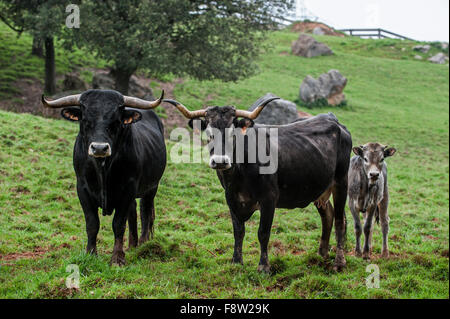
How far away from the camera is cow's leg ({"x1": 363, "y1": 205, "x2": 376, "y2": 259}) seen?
8.15m

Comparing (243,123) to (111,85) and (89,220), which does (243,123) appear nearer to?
(89,220)

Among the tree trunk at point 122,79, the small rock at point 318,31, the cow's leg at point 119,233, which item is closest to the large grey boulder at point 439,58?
the small rock at point 318,31

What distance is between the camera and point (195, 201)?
461 inches

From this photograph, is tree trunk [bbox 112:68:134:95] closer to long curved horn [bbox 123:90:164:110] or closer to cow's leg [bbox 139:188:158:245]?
cow's leg [bbox 139:188:158:245]

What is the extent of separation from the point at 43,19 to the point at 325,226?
1314 cm

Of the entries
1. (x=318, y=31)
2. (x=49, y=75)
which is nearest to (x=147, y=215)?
(x=49, y=75)

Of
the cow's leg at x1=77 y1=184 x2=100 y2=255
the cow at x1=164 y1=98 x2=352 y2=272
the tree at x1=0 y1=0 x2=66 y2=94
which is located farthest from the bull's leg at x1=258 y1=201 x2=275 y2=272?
the tree at x1=0 y1=0 x2=66 y2=94

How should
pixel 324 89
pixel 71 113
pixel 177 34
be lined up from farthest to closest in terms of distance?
pixel 324 89
pixel 177 34
pixel 71 113

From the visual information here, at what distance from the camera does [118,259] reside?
6570 mm

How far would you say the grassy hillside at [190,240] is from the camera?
232 inches

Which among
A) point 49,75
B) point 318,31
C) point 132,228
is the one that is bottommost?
point 132,228

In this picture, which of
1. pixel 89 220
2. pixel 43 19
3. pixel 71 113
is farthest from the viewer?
pixel 43 19

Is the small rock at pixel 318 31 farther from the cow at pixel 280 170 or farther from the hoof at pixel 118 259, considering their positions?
the hoof at pixel 118 259

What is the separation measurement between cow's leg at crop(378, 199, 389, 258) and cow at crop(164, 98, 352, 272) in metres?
1.14
